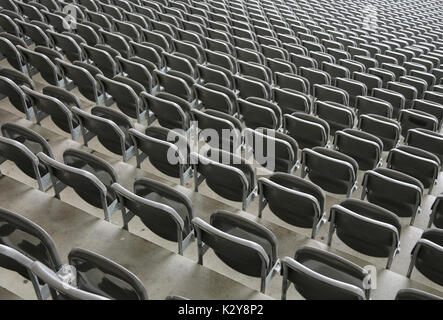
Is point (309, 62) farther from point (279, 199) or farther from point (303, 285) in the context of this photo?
point (303, 285)

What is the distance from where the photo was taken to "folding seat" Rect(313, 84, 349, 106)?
16.5ft

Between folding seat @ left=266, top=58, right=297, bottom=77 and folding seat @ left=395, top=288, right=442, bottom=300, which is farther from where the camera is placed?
folding seat @ left=266, top=58, right=297, bottom=77

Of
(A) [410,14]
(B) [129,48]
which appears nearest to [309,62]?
(B) [129,48]

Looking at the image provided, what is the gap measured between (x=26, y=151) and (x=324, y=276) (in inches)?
81.9

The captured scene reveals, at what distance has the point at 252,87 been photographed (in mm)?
5105

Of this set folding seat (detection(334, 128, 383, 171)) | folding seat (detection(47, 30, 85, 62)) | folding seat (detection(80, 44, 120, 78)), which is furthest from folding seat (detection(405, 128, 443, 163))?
folding seat (detection(47, 30, 85, 62))

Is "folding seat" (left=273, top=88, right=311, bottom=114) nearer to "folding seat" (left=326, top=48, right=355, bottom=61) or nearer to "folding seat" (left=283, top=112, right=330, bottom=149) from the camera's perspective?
"folding seat" (left=283, top=112, right=330, bottom=149)

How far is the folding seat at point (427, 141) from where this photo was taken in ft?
13.7

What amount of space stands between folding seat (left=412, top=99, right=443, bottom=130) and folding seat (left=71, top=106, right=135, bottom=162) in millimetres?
3244

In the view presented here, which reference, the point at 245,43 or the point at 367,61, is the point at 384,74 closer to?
the point at 367,61

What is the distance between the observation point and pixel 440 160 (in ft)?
13.9

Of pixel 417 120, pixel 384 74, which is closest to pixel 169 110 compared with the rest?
pixel 417 120
